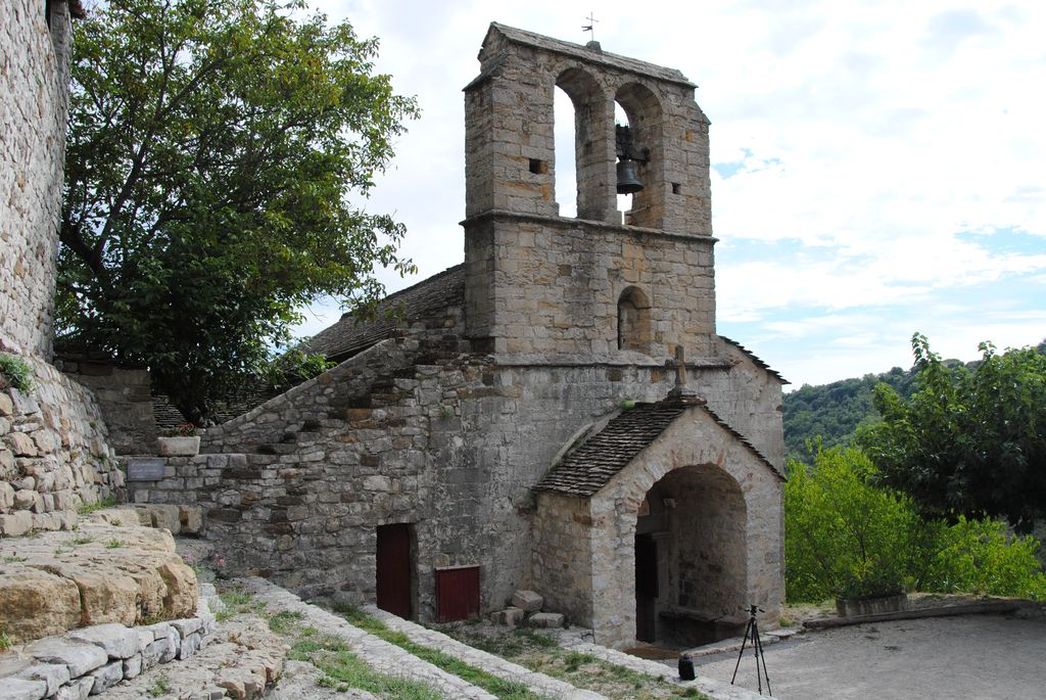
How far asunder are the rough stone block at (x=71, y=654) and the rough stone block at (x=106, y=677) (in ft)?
0.11

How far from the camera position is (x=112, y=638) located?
412cm

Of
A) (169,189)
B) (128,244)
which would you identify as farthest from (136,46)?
(128,244)

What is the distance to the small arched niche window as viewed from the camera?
45.6 feet

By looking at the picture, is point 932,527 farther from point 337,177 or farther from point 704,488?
point 337,177

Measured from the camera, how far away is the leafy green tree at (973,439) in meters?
12.9

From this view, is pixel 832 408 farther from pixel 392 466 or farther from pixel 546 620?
pixel 392 466

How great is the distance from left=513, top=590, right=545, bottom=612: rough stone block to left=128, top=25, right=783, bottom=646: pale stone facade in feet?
0.57

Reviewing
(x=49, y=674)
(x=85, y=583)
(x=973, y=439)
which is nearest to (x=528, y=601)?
(x=973, y=439)

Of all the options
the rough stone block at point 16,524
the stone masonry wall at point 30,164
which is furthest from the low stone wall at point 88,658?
the stone masonry wall at point 30,164

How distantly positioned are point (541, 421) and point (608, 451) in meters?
1.23

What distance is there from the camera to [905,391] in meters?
40.6

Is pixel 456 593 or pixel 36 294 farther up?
pixel 36 294

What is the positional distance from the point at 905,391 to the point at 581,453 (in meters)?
33.6

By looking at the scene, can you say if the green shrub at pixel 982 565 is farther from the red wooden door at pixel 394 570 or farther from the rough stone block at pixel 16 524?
the rough stone block at pixel 16 524
